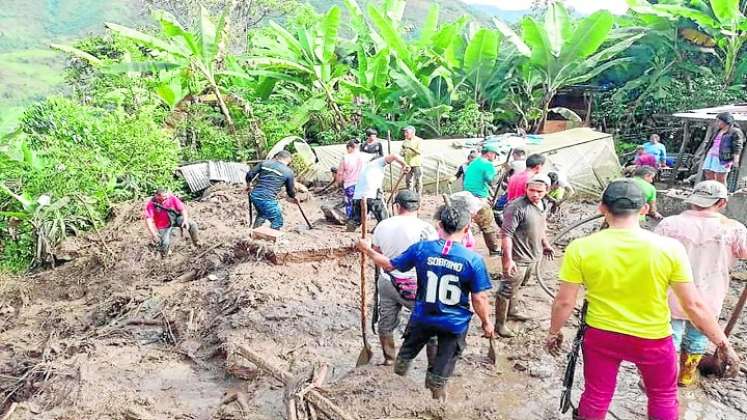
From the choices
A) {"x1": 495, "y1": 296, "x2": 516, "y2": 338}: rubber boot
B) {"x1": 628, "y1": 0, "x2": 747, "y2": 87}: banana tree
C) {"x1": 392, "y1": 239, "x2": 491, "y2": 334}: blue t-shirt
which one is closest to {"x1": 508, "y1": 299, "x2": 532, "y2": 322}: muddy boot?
{"x1": 495, "y1": 296, "x2": 516, "y2": 338}: rubber boot

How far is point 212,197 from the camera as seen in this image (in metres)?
12.2

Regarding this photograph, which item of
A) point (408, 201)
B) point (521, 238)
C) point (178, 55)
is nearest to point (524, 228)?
point (521, 238)

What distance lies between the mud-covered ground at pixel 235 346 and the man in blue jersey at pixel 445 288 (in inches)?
15.3

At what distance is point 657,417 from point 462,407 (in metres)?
1.38

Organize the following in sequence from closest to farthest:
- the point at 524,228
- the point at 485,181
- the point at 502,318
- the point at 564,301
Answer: the point at 564,301 < the point at 524,228 < the point at 502,318 < the point at 485,181

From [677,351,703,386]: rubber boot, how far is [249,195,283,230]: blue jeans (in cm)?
528

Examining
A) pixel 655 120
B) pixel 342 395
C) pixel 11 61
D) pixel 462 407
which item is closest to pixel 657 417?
pixel 462 407

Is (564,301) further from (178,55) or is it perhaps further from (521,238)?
(178,55)

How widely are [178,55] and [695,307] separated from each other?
11.8 meters

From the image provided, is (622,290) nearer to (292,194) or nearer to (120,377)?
(120,377)

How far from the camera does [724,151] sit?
836 centimetres

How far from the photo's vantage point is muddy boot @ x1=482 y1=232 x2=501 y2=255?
7295 mm

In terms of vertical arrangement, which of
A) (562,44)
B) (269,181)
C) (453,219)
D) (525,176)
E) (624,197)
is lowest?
(269,181)

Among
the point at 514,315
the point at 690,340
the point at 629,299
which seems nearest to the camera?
the point at 629,299
